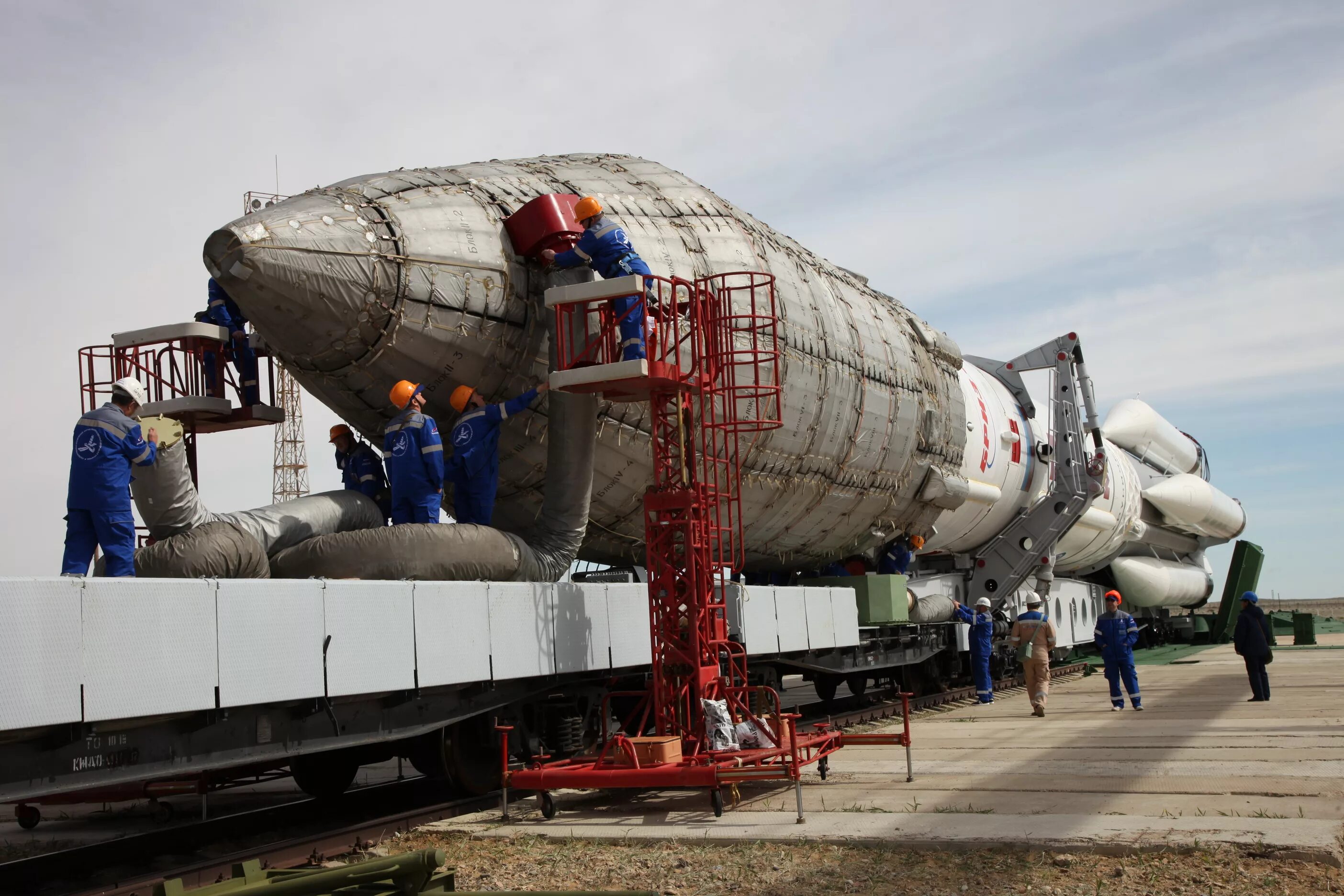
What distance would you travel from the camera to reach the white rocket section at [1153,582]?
24.6 m

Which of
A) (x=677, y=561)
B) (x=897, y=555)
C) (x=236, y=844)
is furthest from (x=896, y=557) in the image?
(x=236, y=844)

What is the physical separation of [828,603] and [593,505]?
3365mm

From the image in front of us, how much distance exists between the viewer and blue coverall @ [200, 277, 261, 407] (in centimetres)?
910

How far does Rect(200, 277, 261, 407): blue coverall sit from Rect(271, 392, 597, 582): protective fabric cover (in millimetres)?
1484

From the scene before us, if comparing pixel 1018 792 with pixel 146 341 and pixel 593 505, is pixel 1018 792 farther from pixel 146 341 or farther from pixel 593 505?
pixel 146 341

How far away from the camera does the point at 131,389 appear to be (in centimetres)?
672

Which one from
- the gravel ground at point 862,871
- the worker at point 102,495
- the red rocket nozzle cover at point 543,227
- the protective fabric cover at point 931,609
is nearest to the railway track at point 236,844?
the gravel ground at point 862,871

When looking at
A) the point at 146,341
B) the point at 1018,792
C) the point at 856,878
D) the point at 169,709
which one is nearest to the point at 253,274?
the point at 146,341

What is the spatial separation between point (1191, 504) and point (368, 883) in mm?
23558

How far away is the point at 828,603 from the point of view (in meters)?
12.0

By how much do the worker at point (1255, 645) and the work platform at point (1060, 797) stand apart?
1231 mm

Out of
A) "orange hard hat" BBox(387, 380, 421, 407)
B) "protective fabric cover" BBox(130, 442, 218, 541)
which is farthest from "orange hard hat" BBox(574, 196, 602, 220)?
"protective fabric cover" BBox(130, 442, 218, 541)

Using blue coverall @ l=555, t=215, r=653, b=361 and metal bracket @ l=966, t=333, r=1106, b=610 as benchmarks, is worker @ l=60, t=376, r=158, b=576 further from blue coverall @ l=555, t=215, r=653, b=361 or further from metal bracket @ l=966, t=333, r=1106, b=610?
metal bracket @ l=966, t=333, r=1106, b=610

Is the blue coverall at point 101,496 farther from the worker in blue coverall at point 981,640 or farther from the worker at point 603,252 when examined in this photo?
the worker in blue coverall at point 981,640
